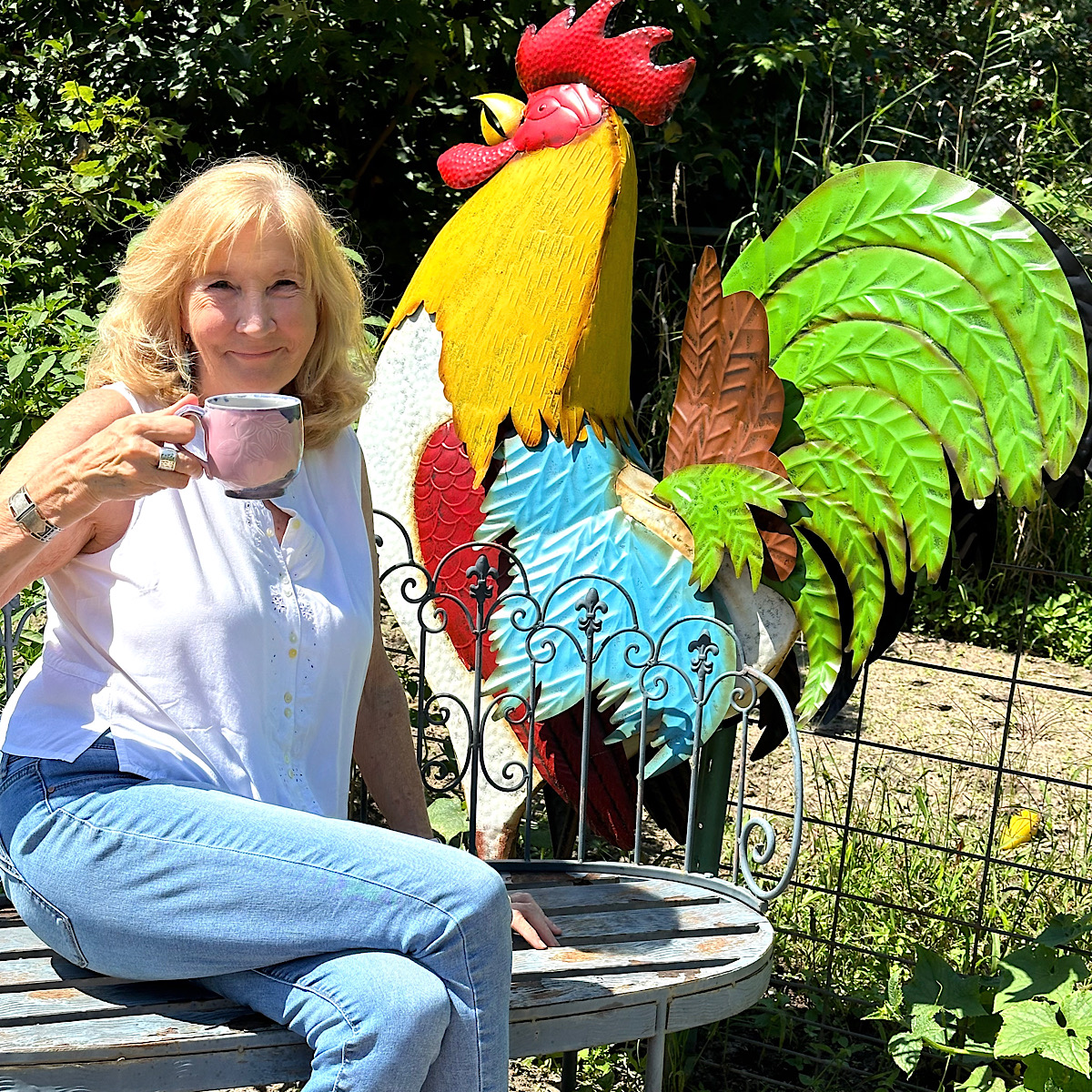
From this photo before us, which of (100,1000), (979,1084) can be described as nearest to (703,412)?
(979,1084)

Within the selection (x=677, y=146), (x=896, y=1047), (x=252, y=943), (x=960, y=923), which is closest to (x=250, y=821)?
(x=252, y=943)

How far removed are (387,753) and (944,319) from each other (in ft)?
4.16

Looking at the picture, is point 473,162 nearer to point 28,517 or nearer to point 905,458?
point 905,458

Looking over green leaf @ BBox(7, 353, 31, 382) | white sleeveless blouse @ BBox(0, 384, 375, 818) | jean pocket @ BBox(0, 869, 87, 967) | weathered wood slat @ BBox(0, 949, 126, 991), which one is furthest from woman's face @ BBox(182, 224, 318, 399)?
green leaf @ BBox(7, 353, 31, 382)

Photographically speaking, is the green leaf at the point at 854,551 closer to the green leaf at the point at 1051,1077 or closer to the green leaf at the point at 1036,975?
the green leaf at the point at 1036,975

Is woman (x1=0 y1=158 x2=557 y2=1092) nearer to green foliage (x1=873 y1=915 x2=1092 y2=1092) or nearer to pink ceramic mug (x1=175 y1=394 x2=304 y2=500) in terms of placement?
pink ceramic mug (x1=175 y1=394 x2=304 y2=500)

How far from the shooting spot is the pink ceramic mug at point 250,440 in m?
1.63

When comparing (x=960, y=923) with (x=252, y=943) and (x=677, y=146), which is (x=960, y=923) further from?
(x=677, y=146)

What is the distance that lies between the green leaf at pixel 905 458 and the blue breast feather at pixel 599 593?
Result: 399mm

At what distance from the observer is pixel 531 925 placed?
199cm

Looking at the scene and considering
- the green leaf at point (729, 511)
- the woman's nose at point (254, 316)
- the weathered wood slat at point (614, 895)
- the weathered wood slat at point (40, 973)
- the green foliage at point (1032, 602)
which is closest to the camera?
the weathered wood slat at point (40, 973)

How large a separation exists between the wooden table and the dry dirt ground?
4.40 feet

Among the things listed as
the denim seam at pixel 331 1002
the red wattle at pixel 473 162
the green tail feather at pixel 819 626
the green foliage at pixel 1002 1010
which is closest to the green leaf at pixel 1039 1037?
the green foliage at pixel 1002 1010

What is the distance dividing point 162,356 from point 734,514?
3.54ft
